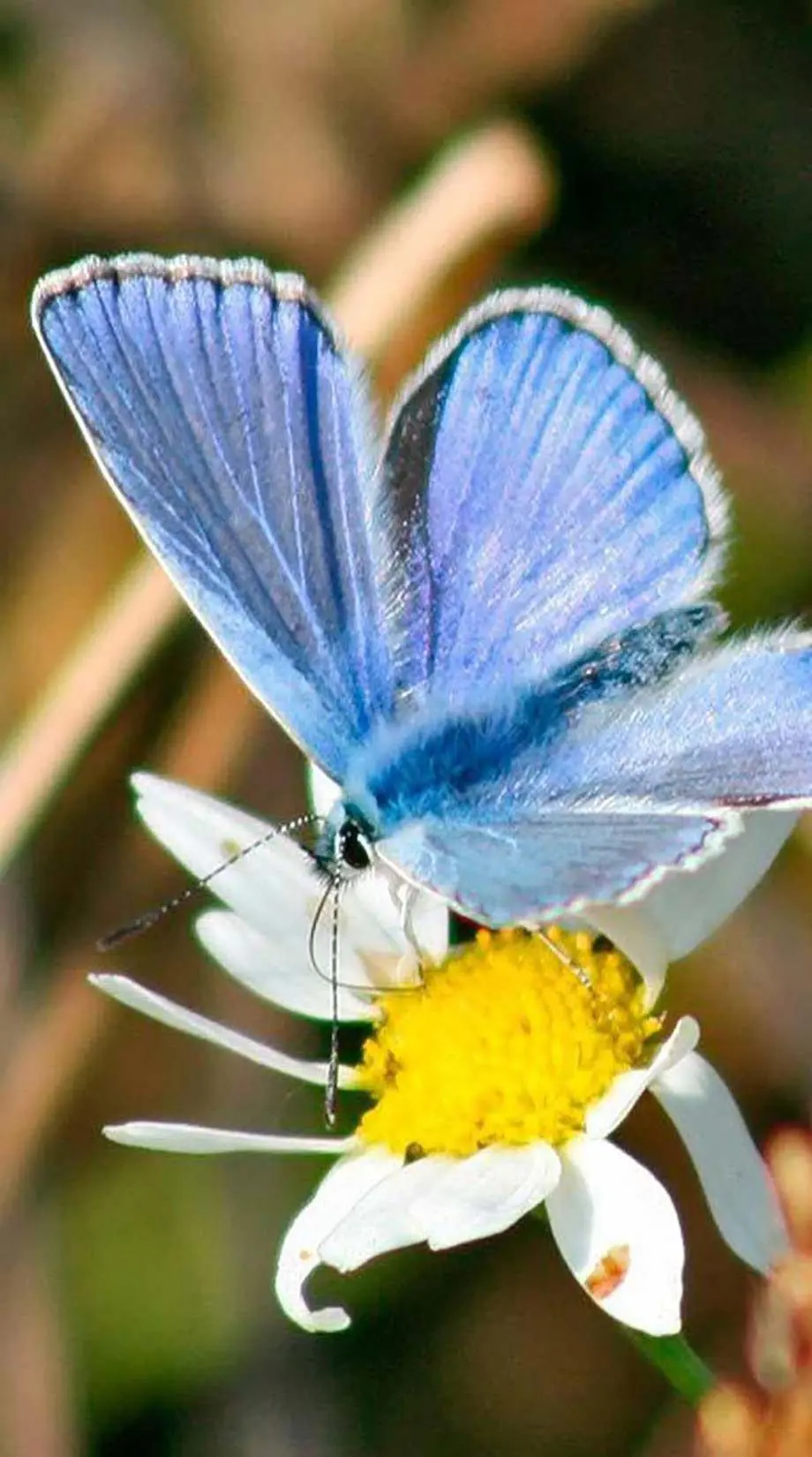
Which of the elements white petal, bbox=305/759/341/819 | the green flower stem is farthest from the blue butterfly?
the green flower stem

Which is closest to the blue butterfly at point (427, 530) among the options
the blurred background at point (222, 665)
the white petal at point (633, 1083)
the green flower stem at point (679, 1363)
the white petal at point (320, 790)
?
the white petal at point (320, 790)

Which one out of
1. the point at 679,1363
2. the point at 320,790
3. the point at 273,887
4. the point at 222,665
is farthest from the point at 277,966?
the point at 222,665

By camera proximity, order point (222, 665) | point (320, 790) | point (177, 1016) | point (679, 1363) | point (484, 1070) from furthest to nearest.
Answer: point (222, 665) < point (320, 790) < point (484, 1070) < point (177, 1016) < point (679, 1363)

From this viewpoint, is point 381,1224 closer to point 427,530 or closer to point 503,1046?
point 503,1046

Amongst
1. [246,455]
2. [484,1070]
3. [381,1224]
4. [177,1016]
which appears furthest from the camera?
[246,455]

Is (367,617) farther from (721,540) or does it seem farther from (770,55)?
(770,55)

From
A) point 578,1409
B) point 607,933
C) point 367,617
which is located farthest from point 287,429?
point 578,1409
